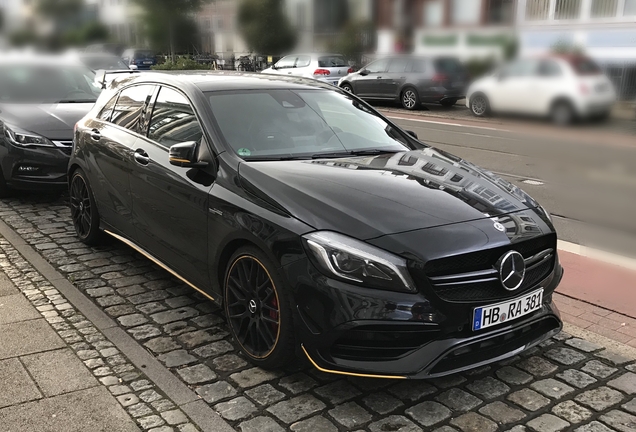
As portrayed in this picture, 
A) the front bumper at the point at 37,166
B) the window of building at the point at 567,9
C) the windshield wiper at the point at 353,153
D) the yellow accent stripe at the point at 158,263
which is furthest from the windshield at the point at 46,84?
the window of building at the point at 567,9

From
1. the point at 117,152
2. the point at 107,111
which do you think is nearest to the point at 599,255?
the point at 117,152

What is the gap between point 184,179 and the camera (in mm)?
4195

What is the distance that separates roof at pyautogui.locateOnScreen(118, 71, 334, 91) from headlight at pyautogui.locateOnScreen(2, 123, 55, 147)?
2.63 m

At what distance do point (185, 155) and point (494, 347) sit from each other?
2.15 metres

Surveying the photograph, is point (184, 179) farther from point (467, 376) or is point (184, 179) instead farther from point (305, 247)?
point (467, 376)

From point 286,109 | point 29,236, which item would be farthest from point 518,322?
point 29,236

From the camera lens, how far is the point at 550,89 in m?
3.51

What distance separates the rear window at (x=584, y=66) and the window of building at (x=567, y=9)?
22cm

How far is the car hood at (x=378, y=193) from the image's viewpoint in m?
3.30

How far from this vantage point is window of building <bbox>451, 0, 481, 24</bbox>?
3227 millimetres

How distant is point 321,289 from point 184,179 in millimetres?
1506

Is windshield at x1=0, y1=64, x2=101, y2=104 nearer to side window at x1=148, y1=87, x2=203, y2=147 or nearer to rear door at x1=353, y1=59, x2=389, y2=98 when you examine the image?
side window at x1=148, y1=87, x2=203, y2=147


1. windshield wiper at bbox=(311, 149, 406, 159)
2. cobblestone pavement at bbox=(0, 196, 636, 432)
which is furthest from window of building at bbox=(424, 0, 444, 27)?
cobblestone pavement at bbox=(0, 196, 636, 432)

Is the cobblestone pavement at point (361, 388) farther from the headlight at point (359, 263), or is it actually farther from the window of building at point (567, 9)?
the window of building at point (567, 9)
